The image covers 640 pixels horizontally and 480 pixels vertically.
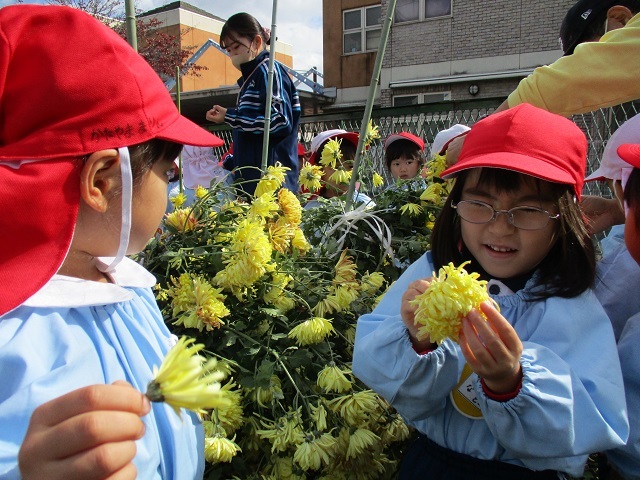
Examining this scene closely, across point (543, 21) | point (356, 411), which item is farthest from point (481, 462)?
point (543, 21)

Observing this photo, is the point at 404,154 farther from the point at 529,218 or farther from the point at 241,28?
the point at 529,218

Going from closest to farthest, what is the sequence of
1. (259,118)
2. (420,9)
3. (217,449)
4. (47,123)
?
(47,123)
(217,449)
(259,118)
(420,9)

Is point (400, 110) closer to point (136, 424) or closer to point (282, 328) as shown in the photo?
point (282, 328)

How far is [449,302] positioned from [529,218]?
1.54 feet

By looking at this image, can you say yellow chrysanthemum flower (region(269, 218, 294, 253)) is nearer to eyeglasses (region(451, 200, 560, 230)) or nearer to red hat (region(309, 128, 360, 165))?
eyeglasses (region(451, 200, 560, 230))

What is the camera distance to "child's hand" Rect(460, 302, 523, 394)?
35.8 inches

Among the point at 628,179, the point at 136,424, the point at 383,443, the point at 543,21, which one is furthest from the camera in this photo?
the point at 543,21

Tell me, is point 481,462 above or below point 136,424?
below

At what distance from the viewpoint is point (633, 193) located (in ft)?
4.19

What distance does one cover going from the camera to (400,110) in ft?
15.5

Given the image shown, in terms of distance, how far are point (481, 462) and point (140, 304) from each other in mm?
823

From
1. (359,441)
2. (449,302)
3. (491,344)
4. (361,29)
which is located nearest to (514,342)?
(491,344)

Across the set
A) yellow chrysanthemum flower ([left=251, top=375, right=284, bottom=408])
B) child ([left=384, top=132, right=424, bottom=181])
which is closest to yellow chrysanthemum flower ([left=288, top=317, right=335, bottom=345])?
yellow chrysanthemum flower ([left=251, top=375, right=284, bottom=408])

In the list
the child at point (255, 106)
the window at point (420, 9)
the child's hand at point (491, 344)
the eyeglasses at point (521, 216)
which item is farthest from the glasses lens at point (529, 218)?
the window at point (420, 9)
